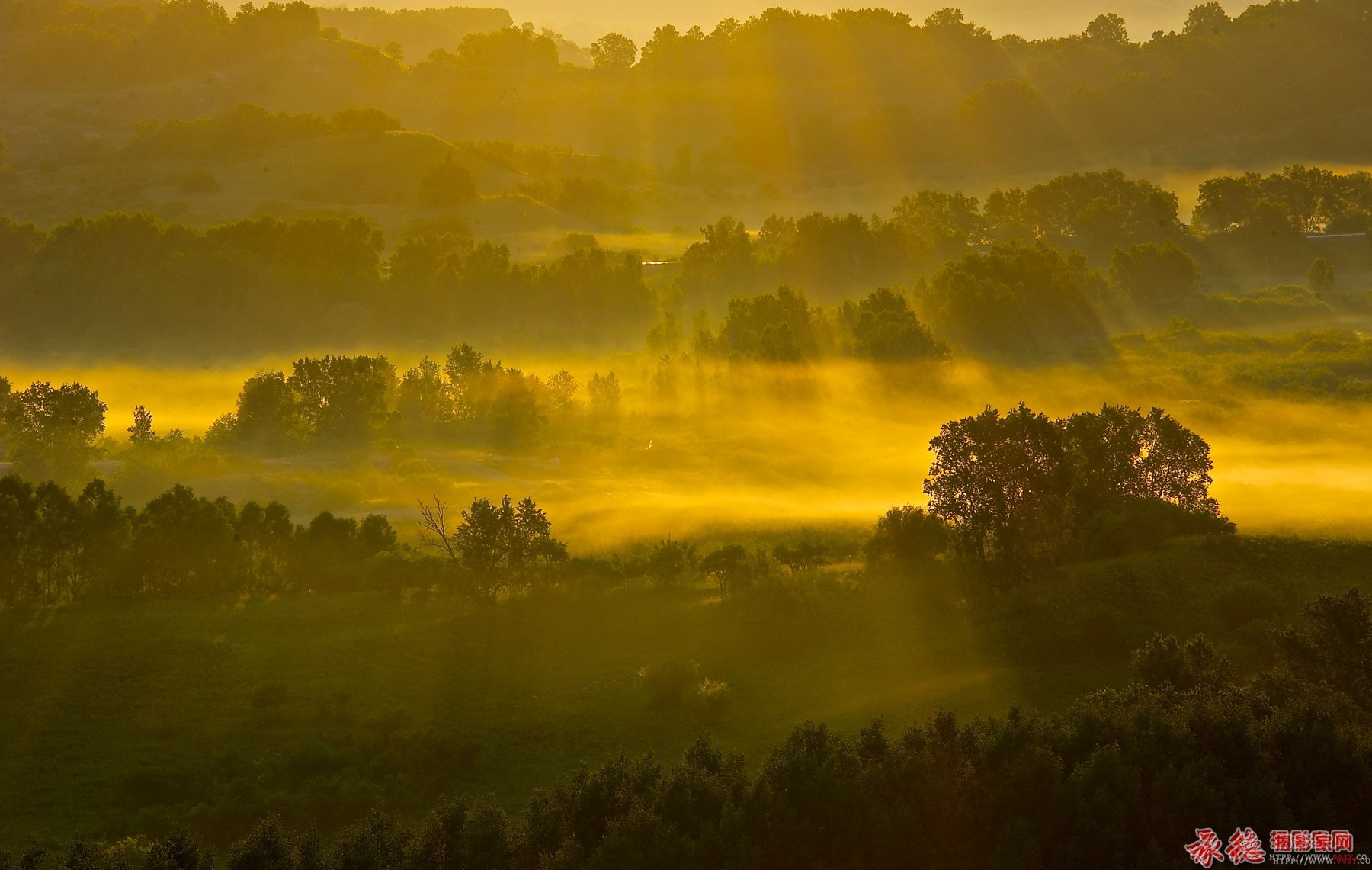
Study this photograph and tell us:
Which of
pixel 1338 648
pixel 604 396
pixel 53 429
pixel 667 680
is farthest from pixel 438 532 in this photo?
pixel 1338 648

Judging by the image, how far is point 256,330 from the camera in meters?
131

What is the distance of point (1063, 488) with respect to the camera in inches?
2303

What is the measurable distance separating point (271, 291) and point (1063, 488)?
100541mm

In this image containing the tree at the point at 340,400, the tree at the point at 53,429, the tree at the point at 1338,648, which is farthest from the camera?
the tree at the point at 340,400

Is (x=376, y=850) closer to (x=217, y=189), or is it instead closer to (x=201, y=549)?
(x=201, y=549)

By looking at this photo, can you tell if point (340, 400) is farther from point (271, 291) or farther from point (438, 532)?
point (271, 291)

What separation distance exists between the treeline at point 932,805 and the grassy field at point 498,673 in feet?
27.3

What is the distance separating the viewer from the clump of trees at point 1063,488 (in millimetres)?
56969

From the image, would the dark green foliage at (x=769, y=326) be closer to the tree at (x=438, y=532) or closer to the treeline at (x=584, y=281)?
the treeline at (x=584, y=281)

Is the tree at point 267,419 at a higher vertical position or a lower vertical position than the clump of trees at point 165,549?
higher

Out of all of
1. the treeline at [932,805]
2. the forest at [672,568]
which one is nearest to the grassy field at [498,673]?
the forest at [672,568]

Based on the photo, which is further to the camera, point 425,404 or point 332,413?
point 425,404

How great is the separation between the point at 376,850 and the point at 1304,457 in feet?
235

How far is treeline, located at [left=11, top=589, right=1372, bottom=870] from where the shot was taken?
33.4 meters
